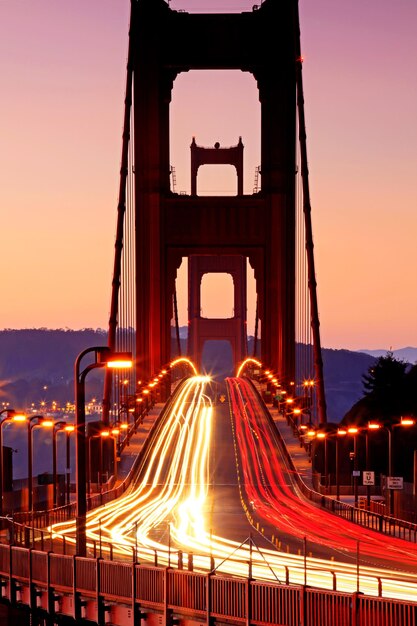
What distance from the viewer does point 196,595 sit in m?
30.9

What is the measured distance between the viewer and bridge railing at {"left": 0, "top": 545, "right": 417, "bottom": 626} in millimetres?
27078

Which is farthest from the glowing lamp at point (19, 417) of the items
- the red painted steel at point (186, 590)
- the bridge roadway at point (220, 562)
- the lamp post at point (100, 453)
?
the lamp post at point (100, 453)

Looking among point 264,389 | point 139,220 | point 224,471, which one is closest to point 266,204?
point 139,220

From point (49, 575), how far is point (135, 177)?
7814 cm

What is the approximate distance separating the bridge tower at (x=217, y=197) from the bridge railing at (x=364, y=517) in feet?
110

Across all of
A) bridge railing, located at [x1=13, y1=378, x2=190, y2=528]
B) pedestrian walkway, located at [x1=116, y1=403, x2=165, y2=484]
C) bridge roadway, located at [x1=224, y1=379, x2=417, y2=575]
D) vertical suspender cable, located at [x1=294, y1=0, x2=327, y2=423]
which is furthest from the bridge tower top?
bridge railing, located at [x1=13, y1=378, x2=190, y2=528]

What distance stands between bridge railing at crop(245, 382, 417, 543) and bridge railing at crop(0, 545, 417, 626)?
16.0 metres

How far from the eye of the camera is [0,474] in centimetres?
5900

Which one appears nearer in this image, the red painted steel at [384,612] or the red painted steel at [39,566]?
the red painted steel at [384,612]

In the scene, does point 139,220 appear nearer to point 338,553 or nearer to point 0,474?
point 0,474

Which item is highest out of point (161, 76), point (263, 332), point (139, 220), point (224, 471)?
point (161, 76)

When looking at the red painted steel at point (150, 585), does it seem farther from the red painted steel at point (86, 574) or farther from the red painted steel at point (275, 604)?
the red painted steel at point (275, 604)

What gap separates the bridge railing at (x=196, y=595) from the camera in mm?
27078

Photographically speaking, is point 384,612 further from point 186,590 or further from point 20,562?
point 20,562
